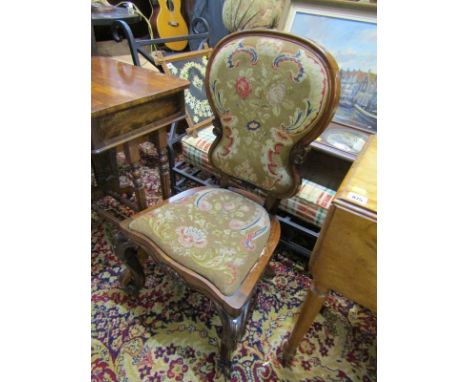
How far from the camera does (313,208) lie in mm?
1189

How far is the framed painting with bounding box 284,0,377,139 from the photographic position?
4.16 feet

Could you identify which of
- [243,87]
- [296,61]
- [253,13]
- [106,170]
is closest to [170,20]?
[253,13]

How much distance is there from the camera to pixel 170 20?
9.66ft

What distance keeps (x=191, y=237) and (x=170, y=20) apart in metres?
2.97

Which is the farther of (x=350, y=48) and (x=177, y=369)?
(x=350, y=48)

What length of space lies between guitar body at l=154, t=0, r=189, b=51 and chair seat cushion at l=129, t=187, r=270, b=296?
2499 mm

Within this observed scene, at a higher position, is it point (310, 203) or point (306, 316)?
point (310, 203)

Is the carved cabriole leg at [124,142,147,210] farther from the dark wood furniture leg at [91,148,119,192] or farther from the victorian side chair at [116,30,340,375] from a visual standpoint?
the victorian side chair at [116,30,340,375]

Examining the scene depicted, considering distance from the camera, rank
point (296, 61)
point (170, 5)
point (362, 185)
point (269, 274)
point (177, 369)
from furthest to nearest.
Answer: point (170, 5)
point (269, 274)
point (177, 369)
point (296, 61)
point (362, 185)

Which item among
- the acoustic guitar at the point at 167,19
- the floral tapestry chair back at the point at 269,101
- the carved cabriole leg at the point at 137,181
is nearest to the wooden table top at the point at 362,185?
the floral tapestry chair back at the point at 269,101

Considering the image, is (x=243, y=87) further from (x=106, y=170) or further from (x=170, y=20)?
(x=170, y=20)

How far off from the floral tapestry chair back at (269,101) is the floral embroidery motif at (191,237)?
0.94 ft

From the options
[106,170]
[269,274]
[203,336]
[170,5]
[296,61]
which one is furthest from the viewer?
[170,5]
